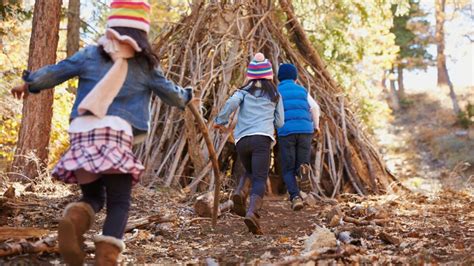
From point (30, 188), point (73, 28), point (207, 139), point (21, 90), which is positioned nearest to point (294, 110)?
point (207, 139)

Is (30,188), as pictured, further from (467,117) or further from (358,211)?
(467,117)

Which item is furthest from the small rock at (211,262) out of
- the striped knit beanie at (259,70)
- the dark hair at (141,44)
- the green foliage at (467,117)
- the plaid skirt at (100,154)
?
the green foliage at (467,117)

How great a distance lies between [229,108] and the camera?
17.8 ft

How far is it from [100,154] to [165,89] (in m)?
0.55

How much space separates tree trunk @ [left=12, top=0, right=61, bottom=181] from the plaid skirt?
4.81m

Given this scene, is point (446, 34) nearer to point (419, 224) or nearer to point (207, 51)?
point (207, 51)

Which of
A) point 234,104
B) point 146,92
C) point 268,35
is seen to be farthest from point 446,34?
point 146,92

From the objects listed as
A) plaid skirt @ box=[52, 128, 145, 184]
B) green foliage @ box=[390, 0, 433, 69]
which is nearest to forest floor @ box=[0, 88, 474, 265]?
plaid skirt @ box=[52, 128, 145, 184]

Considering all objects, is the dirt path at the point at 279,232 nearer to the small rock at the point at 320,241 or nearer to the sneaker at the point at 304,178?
the small rock at the point at 320,241

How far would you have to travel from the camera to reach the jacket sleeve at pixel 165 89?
10.3 feet

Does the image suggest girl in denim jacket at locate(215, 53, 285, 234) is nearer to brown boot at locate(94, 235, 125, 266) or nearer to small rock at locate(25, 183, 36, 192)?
brown boot at locate(94, 235, 125, 266)

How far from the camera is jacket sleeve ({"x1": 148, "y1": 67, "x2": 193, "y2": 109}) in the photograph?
315cm

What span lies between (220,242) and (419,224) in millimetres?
1936

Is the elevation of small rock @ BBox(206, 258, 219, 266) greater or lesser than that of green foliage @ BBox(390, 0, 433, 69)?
lesser
